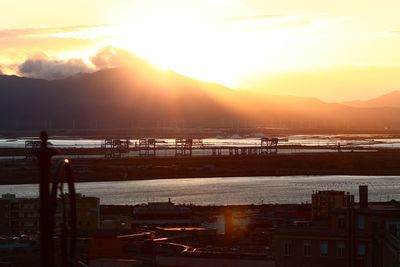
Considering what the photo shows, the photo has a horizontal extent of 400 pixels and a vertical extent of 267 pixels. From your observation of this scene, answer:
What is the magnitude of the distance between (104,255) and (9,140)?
68135 mm

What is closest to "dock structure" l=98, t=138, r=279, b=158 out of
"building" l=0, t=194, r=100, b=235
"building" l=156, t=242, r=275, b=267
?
"building" l=0, t=194, r=100, b=235

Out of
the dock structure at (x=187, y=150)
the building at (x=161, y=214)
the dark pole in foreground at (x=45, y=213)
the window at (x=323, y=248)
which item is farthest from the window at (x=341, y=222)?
the dock structure at (x=187, y=150)

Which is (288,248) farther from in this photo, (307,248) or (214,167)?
(214,167)

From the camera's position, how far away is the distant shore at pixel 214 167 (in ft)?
113

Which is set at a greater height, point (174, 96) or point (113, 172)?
point (174, 96)

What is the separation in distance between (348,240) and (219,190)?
22.9 m

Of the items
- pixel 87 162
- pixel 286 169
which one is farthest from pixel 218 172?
pixel 87 162

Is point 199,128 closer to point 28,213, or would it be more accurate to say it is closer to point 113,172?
point 113,172

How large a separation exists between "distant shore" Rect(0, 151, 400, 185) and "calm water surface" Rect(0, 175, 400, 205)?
4.68ft

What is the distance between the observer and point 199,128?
308ft

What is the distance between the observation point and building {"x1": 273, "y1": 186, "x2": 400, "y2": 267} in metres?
4.82

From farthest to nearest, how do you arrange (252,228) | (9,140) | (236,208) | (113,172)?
(9,140)
(113,172)
(236,208)
(252,228)

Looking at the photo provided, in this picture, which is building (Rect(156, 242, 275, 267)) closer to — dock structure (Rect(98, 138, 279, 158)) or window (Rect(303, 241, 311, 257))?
window (Rect(303, 241, 311, 257))

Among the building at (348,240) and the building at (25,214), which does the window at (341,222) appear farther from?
the building at (25,214)
